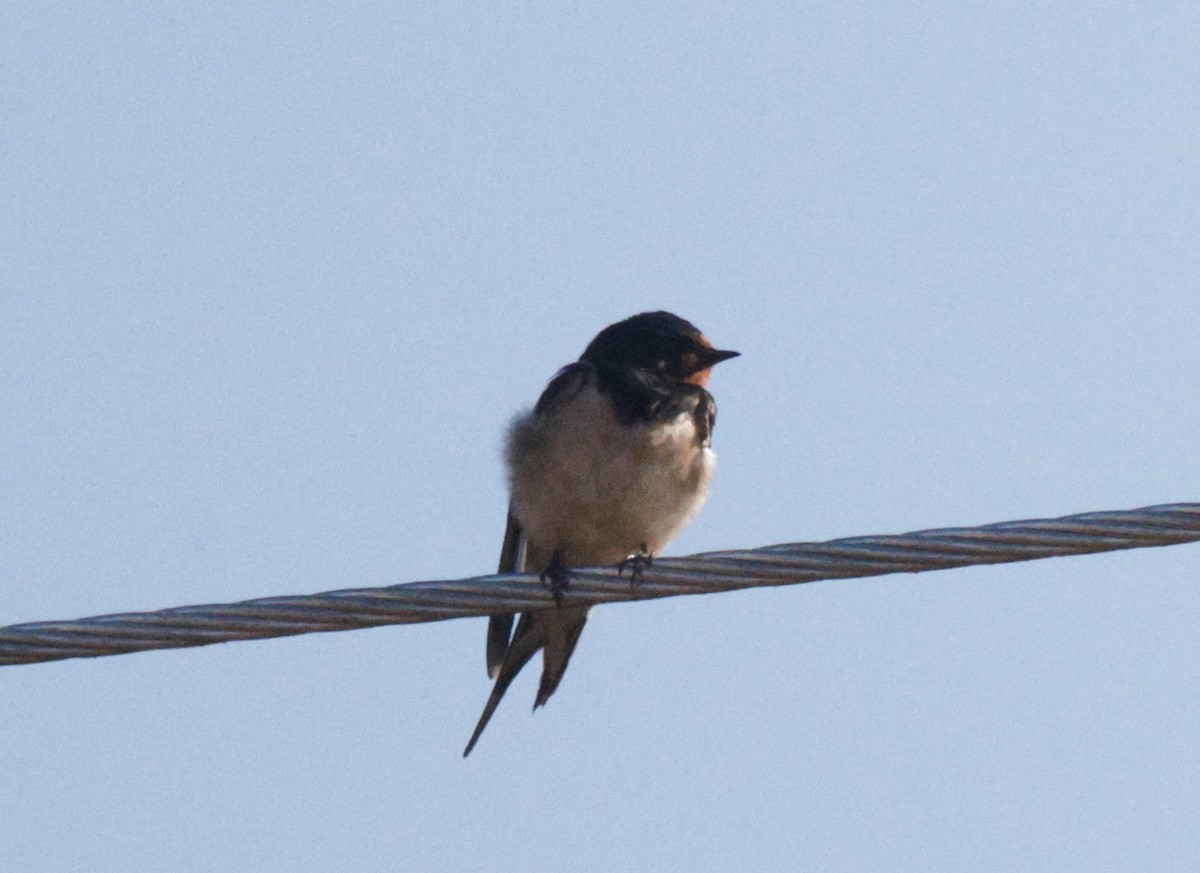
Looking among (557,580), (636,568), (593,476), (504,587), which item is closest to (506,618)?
(593,476)

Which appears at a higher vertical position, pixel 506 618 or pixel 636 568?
pixel 506 618

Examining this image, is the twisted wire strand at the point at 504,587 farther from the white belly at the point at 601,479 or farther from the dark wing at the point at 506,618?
the dark wing at the point at 506,618

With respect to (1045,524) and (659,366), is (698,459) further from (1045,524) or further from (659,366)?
(1045,524)

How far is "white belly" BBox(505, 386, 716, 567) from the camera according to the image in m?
6.30

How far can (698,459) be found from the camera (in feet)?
21.2

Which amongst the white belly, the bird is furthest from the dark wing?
the white belly

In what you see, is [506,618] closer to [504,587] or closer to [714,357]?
[714,357]

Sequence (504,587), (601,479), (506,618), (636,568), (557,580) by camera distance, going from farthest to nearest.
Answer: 1. (506,618)
2. (601,479)
3. (557,580)
4. (636,568)
5. (504,587)

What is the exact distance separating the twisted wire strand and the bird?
1.89 metres

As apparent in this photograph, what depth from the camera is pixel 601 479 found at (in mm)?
6289

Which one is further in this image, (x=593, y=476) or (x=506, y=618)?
(x=506, y=618)

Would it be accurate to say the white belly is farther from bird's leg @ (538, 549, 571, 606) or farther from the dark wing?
bird's leg @ (538, 549, 571, 606)

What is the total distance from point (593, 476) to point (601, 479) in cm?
3

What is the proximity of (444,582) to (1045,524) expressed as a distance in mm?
1180
